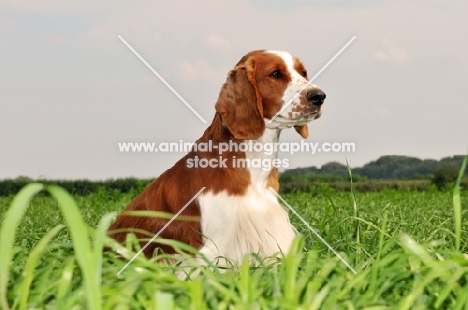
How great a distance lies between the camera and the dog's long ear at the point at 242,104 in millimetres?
4434

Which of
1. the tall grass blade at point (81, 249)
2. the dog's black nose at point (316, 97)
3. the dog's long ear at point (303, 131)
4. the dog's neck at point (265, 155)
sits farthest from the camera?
the dog's long ear at point (303, 131)

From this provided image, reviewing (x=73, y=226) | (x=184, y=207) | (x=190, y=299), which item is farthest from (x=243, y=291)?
(x=184, y=207)

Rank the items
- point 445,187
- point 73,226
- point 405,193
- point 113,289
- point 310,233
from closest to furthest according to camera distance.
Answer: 1. point 73,226
2. point 113,289
3. point 310,233
4. point 405,193
5. point 445,187

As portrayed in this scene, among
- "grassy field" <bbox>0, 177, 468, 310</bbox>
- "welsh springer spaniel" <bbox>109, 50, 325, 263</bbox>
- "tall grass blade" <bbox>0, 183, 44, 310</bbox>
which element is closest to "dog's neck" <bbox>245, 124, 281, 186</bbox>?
"welsh springer spaniel" <bbox>109, 50, 325, 263</bbox>

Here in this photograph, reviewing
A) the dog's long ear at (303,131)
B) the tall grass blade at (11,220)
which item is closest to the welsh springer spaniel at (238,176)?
the dog's long ear at (303,131)

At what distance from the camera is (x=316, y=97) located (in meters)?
4.43

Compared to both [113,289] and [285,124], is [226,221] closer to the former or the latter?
[285,124]

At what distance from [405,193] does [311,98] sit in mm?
5054

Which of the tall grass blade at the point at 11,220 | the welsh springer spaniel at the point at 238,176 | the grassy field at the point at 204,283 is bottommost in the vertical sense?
the grassy field at the point at 204,283

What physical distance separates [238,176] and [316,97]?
0.73 m

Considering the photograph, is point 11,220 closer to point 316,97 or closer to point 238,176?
point 238,176

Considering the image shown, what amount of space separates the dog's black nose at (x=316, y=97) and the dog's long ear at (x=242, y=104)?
35 centimetres

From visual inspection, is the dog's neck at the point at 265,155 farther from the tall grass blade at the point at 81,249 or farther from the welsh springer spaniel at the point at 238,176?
the tall grass blade at the point at 81,249

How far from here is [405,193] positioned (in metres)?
9.05
